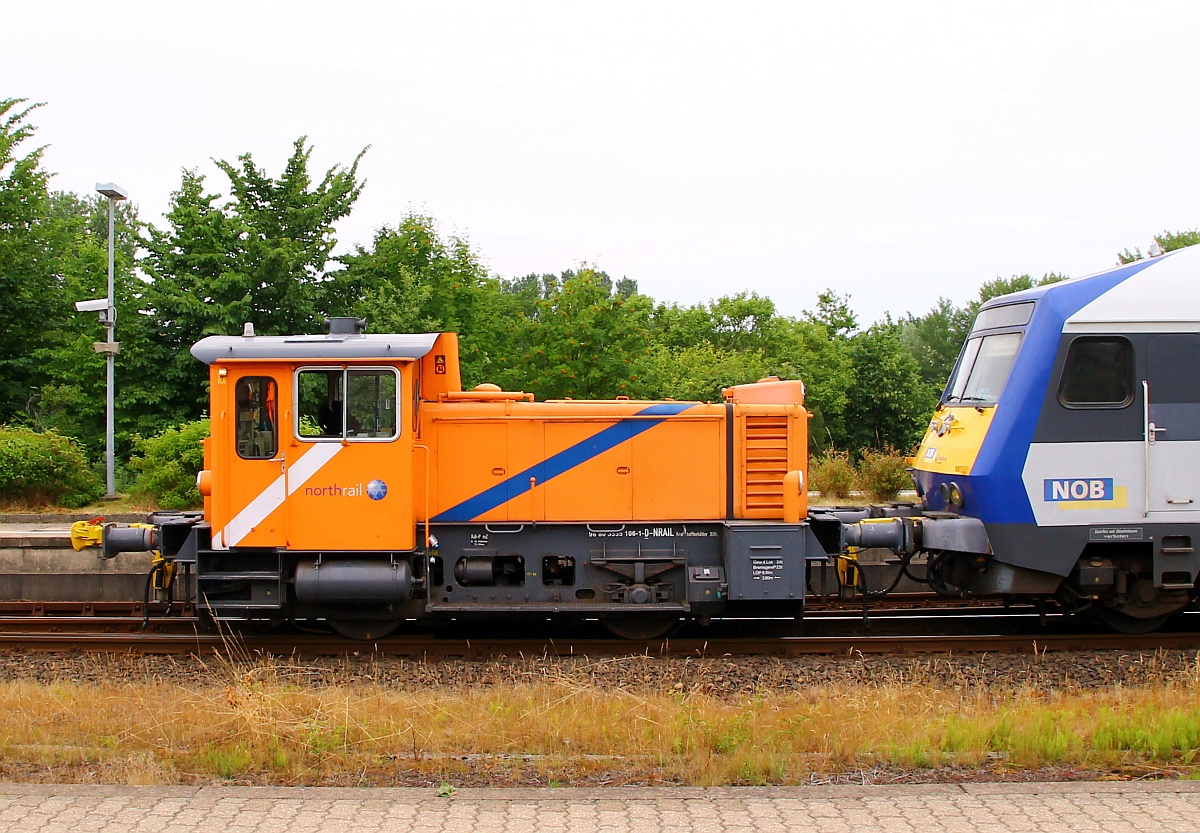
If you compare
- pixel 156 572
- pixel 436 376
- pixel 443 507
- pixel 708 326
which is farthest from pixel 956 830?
pixel 708 326

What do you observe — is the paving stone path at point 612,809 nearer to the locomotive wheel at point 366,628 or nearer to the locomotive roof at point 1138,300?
the locomotive wheel at point 366,628

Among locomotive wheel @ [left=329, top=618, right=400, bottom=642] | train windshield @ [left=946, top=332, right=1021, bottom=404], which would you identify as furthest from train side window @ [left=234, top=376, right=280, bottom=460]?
train windshield @ [left=946, top=332, right=1021, bottom=404]

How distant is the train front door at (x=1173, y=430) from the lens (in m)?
8.52

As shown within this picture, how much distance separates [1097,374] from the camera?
865 centimetres

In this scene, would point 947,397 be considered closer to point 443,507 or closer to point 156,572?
point 443,507

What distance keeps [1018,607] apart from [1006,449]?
10.0 feet

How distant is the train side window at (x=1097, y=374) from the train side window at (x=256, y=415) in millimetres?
7356

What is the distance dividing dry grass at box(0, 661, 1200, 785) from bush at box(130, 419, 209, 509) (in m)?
9.78

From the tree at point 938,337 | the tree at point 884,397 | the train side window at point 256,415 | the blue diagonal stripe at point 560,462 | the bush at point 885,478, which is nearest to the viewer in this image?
the train side window at point 256,415

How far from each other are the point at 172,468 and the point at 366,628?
8.75 meters

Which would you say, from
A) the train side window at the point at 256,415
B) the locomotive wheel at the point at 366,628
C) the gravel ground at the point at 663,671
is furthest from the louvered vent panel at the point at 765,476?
the train side window at the point at 256,415

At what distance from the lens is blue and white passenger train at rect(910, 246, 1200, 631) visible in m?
8.53

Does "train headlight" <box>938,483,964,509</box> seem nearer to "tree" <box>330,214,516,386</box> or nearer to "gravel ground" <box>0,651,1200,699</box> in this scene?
"gravel ground" <box>0,651,1200,699</box>

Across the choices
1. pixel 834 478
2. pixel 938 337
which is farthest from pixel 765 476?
pixel 938 337
